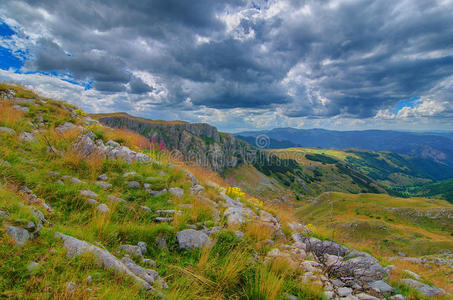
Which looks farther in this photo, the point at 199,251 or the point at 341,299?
the point at 199,251

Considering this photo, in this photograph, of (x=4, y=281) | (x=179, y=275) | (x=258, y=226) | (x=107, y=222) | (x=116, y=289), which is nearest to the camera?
(x=4, y=281)

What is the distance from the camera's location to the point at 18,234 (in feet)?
10.1

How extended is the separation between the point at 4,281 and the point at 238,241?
4.17 m

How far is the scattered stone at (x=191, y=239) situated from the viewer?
4.78 m

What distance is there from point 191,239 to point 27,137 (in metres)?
8.79

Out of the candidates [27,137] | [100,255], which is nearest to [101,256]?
[100,255]

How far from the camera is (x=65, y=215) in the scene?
15.4ft

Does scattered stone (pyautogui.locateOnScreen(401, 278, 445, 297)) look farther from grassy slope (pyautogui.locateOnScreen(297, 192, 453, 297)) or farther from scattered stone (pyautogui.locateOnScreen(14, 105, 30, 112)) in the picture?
scattered stone (pyautogui.locateOnScreen(14, 105, 30, 112))

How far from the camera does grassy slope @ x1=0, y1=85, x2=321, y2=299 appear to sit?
2691 mm

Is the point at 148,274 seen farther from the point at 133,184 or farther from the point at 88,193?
the point at 133,184

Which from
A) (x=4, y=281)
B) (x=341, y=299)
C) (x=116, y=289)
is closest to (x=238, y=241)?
(x=341, y=299)

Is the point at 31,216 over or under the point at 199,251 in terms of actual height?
over

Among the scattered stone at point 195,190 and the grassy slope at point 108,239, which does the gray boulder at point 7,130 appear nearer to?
the grassy slope at point 108,239

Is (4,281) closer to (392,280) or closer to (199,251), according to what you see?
(199,251)
